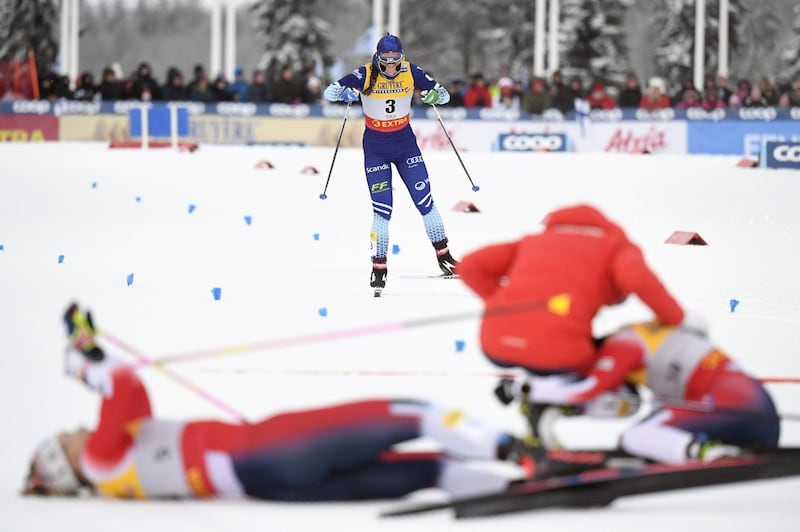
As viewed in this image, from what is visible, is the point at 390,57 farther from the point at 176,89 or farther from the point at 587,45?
the point at 587,45

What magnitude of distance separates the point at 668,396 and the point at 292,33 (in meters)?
58.9

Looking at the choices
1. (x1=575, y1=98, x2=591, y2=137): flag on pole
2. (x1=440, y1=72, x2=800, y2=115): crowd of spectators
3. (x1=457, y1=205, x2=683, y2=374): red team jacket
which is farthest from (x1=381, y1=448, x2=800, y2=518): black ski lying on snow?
(x1=440, y1=72, x2=800, y2=115): crowd of spectators

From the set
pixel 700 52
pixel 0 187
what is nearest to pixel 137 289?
pixel 0 187

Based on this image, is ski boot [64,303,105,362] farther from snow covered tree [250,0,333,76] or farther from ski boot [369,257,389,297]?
snow covered tree [250,0,333,76]

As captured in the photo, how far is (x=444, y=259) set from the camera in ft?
38.0

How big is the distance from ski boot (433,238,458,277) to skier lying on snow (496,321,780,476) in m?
6.08

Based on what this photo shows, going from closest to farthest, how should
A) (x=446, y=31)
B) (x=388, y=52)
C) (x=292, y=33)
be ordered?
(x=388, y=52) → (x=292, y=33) → (x=446, y=31)

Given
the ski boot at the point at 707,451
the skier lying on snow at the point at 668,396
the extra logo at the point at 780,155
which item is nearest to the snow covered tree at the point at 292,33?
the extra logo at the point at 780,155

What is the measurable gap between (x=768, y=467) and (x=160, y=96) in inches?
991

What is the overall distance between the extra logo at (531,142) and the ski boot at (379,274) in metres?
14.7

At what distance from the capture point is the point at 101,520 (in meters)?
4.78

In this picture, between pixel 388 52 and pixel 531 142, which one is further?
pixel 531 142

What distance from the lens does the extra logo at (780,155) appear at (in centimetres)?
2173

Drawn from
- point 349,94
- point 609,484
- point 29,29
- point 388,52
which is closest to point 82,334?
point 609,484
